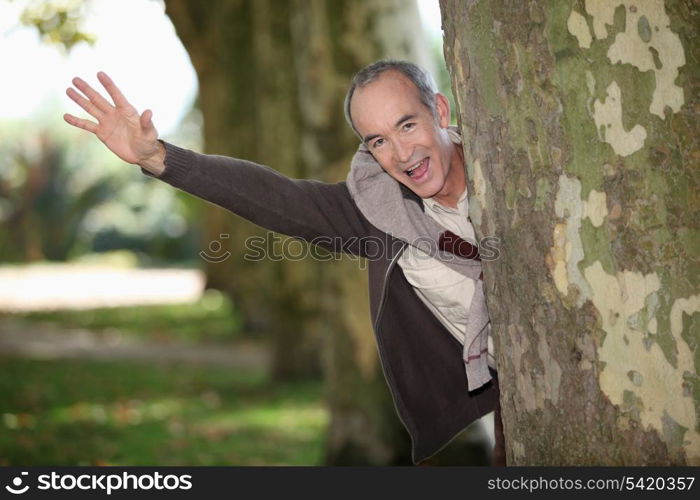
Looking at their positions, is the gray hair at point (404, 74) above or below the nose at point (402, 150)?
above

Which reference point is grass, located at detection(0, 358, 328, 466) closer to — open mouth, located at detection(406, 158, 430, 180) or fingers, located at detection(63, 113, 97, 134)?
fingers, located at detection(63, 113, 97, 134)

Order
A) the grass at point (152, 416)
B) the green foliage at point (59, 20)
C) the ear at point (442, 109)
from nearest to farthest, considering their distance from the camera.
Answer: the ear at point (442, 109), the green foliage at point (59, 20), the grass at point (152, 416)

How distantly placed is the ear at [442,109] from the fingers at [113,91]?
3.91 ft

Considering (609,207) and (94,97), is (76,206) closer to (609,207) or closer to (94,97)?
(94,97)

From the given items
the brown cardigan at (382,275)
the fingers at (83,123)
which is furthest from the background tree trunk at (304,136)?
the fingers at (83,123)

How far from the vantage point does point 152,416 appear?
9.23 m

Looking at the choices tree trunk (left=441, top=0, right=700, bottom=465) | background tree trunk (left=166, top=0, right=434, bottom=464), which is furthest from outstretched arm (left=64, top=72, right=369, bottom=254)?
background tree trunk (left=166, top=0, right=434, bottom=464)

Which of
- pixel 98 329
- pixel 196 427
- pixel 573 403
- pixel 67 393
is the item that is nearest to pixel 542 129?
pixel 573 403

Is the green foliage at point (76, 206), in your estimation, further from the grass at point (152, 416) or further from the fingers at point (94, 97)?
the fingers at point (94, 97)

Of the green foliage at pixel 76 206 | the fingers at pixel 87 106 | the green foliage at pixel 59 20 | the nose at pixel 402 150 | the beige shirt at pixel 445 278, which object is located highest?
the green foliage at pixel 76 206

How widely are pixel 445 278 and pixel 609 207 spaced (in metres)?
0.95

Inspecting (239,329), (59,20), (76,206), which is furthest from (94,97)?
(76,206)

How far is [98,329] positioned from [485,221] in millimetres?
15275

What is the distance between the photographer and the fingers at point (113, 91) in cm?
315
